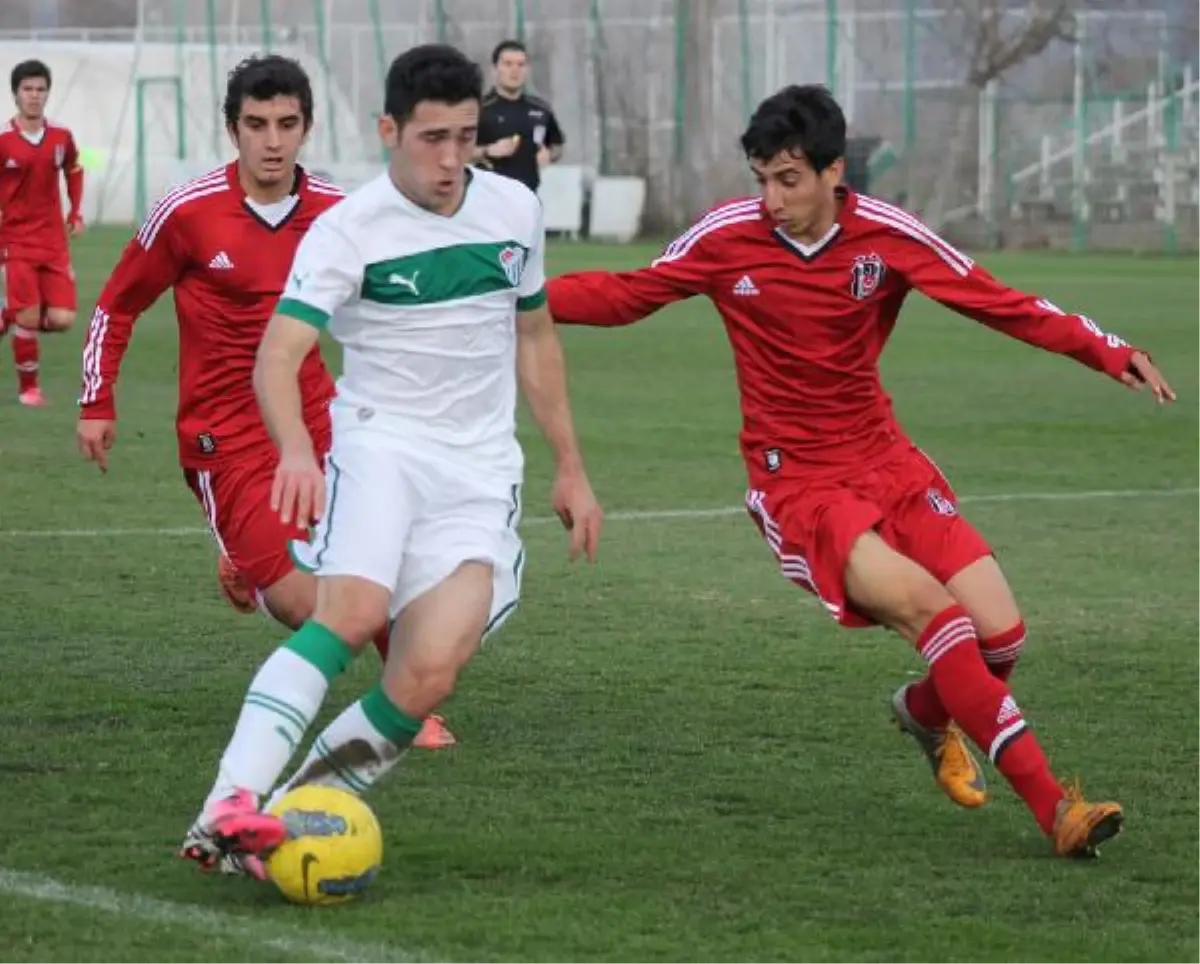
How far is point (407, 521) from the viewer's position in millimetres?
5812

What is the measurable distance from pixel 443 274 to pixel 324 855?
4.24 ft

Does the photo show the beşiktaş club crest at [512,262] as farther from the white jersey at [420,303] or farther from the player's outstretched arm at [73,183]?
the player's outstretched arm at [73,183]

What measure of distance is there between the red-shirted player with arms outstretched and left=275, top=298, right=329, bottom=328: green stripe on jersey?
1489 millimetres

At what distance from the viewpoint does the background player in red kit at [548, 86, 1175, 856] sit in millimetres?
6574

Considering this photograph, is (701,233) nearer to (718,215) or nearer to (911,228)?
(718,215)

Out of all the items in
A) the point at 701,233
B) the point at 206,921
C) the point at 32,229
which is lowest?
the point at 32,229

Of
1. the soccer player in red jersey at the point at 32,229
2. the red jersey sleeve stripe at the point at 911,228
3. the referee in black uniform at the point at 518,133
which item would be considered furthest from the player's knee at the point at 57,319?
the red jersey sleeve stripe at the point at 911,228

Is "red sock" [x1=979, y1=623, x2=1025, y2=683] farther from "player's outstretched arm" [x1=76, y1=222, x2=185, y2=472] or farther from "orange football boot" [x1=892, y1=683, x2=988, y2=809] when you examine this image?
"player's outstretched arm" [x1=76, y1=222, x2=185, y2=472]

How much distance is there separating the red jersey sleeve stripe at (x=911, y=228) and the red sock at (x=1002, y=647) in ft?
2.98

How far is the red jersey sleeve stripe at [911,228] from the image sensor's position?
6844mm

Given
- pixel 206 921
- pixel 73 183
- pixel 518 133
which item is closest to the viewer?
pixel 206 921

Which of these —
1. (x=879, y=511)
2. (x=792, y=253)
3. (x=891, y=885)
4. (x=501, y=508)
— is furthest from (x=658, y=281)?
(x=891, y=885)

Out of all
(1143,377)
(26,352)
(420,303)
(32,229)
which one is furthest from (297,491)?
(32,229)

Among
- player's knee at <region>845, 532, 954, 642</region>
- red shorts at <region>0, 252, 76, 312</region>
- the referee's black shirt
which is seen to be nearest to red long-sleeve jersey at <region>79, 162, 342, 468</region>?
player's knee at <region>845, 532, 954, 642</region>
